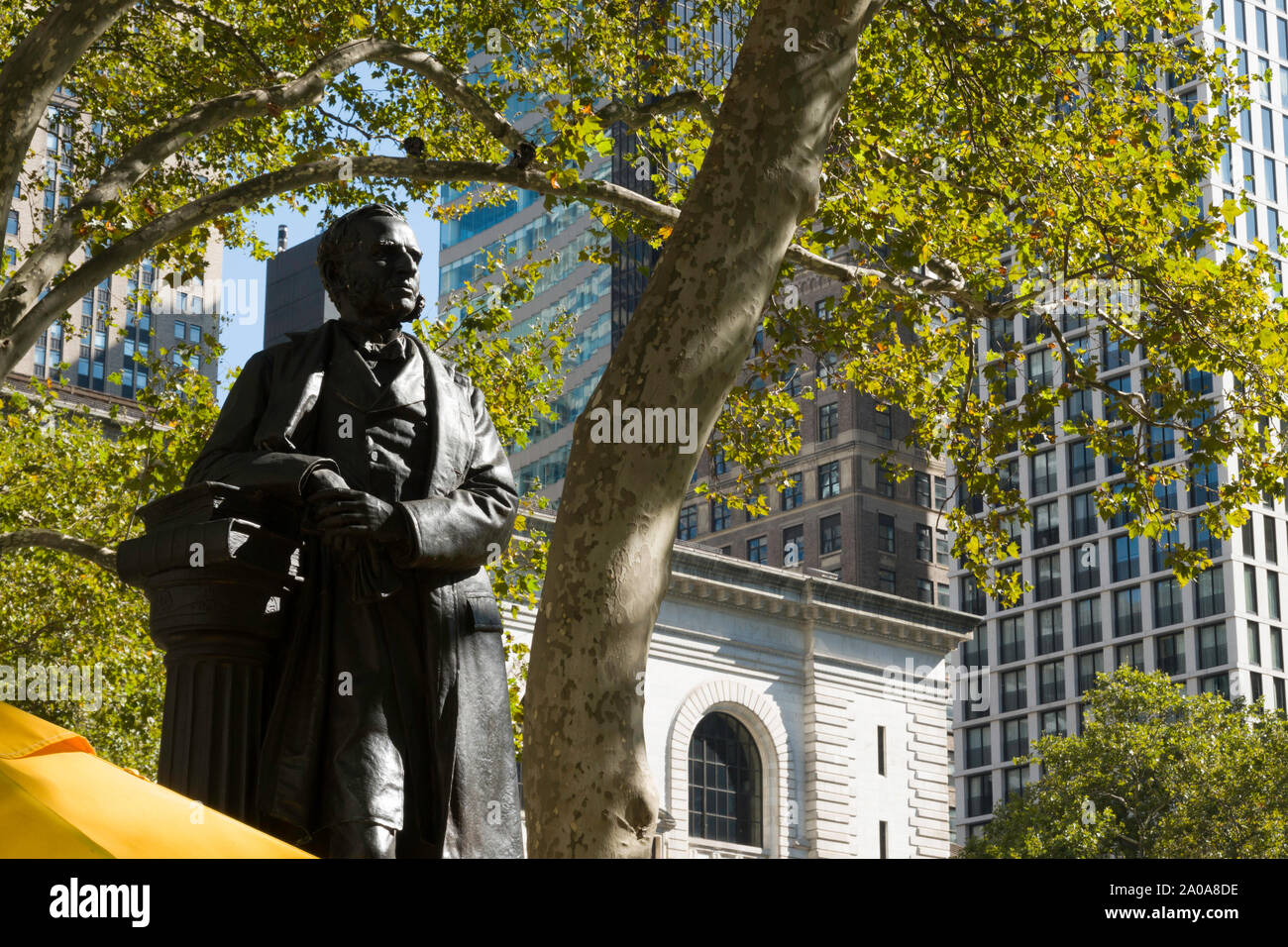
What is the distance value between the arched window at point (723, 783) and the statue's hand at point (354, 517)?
3803 centimetres

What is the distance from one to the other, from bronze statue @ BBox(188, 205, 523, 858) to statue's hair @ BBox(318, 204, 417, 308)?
20 millimetres

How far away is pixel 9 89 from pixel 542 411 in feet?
27.0

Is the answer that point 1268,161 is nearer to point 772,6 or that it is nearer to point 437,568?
point 772,6

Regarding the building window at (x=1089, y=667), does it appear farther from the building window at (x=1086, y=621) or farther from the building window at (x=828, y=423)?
the building window at (x=828, y=423)

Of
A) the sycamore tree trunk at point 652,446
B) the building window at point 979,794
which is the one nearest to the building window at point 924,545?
the building window at point 979,794

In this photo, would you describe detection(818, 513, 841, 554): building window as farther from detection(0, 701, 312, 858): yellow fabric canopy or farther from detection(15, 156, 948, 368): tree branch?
detection(0, 701, 312, 858): yellow fabric canopy

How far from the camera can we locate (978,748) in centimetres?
9131

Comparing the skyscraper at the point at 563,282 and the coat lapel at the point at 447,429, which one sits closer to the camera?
the coat lapel at the point at 447,429

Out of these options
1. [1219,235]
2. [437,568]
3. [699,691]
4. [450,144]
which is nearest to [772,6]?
[437,568]

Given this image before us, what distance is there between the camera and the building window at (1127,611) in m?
84.9

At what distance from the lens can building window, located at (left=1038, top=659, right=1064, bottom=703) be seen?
8788cm

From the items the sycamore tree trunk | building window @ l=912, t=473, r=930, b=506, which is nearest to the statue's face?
the sycamore tree trunk

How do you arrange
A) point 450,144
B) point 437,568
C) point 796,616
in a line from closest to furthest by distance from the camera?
1. point 437,568
2. point 450,144
3. point 796,616

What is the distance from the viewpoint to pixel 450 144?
59.8 ft
